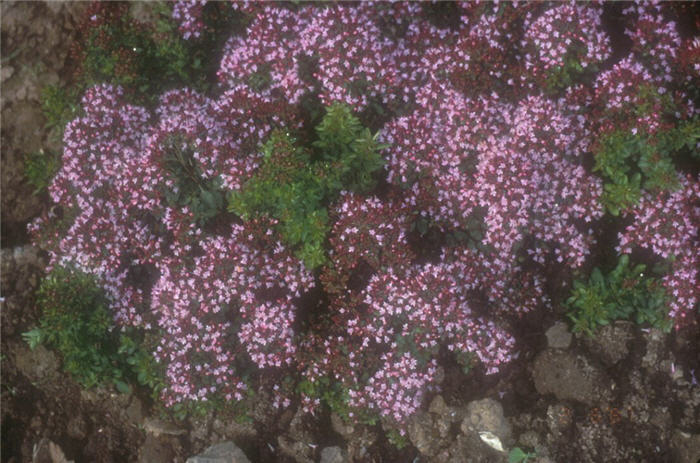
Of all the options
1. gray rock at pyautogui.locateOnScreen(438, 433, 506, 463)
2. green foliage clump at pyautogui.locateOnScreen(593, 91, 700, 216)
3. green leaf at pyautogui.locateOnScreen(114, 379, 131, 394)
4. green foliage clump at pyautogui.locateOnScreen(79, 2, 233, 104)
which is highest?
green foliage clump at pyautogui.locateOnScreen(79, 2, 233, 104)

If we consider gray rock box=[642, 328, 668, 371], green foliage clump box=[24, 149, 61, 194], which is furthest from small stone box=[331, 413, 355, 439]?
green foliage clump box=[24, 149, 61, 194]

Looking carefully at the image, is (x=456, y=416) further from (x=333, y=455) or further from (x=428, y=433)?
(x=333, y=455)

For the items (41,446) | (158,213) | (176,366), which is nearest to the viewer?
(176,366)

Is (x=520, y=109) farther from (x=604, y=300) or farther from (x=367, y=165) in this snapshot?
(x=604, y=300)

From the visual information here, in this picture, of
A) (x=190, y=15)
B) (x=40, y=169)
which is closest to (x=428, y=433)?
(x=190, y=15)

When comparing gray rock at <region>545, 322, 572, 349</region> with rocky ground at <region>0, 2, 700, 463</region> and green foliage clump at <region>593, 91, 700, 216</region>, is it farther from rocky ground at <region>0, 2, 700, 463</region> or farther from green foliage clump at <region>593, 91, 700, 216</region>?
green foliage clump at <region>593, 91, 700, 216</region>

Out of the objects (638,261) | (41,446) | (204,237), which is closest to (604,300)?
(638,261)
